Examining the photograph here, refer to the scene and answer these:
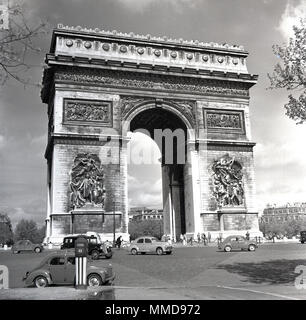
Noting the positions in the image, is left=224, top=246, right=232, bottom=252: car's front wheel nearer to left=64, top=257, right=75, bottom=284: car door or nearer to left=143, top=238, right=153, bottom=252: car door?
left=143, top=238, right=153, bottom=252: car door

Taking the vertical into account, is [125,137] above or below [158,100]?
below

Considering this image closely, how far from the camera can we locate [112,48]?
3272cm

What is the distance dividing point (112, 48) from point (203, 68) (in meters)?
7.42

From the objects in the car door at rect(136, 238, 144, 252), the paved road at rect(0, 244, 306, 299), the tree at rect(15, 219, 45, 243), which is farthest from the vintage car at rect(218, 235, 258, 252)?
the tree at rect(15, 219, 45, 243)

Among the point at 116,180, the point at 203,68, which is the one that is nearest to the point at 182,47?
the point at 203,68

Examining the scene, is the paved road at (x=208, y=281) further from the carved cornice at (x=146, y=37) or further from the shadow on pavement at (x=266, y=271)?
the carved cornice at (x=146, y=37)

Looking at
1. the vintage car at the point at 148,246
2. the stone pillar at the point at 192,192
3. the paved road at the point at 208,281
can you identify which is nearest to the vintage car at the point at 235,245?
the vintage car at the point at 148,246

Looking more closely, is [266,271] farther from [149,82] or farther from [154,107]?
[149,82]

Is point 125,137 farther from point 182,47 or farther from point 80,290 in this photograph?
point 80,290

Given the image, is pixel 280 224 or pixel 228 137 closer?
pixel 228 137

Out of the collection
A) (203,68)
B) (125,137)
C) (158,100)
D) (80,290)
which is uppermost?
(203,68)

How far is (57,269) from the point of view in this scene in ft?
37.9

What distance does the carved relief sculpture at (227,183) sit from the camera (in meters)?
32.8

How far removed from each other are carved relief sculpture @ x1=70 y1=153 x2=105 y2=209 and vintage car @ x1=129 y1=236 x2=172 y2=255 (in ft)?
18.3
